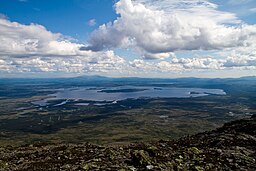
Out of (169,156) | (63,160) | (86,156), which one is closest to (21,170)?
(63,160)

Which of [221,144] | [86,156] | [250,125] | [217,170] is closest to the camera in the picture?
[217,170]

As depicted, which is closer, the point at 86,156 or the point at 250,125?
the point at 86,156

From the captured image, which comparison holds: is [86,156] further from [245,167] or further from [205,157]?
[245,167]

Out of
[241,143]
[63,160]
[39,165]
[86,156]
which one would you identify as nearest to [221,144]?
[241,143]

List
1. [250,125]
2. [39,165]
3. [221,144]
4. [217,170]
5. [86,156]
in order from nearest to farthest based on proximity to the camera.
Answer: [217,170] → [39,165] → [86,156] → [221,144] → [250,125]

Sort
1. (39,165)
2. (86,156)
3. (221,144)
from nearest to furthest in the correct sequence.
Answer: (39,165), (86,156), (221,144)

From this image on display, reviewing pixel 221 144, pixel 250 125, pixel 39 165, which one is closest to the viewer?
pixel 39 165

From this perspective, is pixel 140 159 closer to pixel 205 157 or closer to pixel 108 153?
pixel 108 153

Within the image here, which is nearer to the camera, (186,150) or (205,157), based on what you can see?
(205,157)

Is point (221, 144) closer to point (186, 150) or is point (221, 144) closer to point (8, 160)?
point (186, 150)

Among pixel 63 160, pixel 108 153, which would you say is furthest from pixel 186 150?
pixel 63 160
